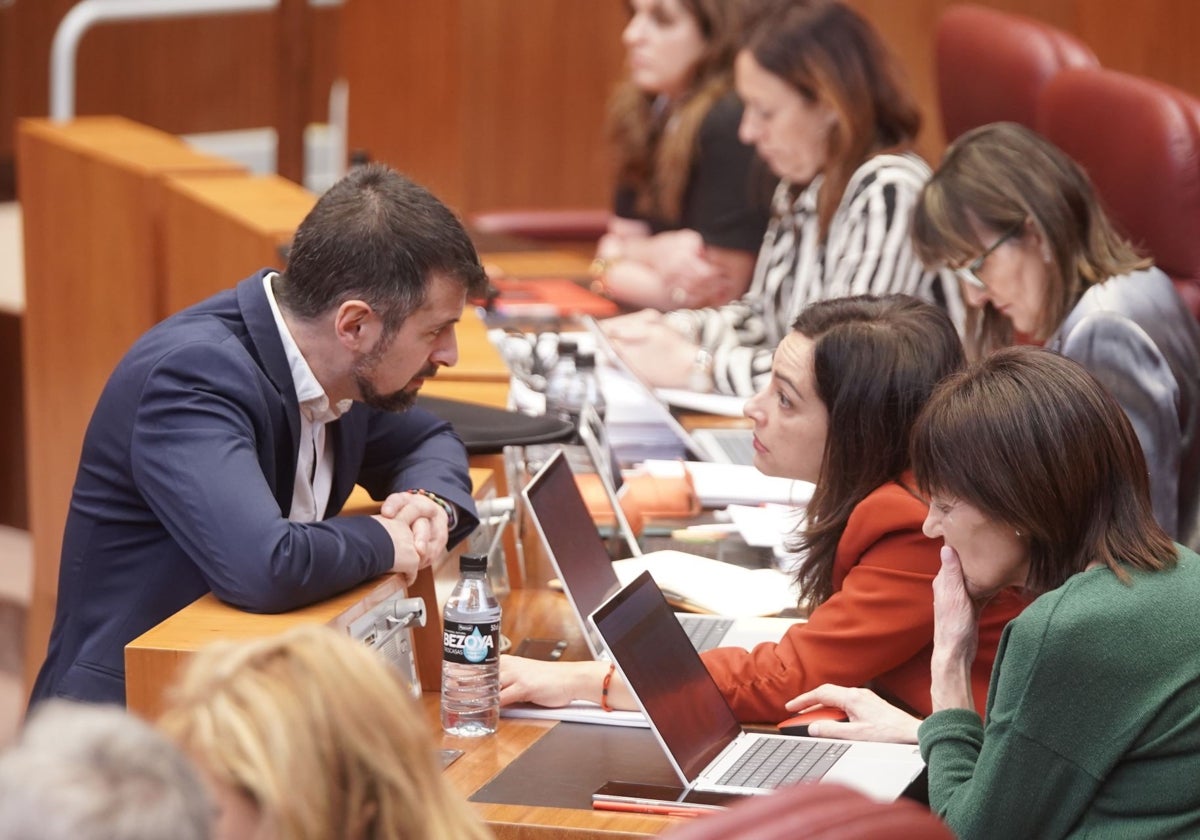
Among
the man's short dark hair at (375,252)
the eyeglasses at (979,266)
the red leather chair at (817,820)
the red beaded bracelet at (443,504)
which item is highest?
the man's short dark hair at (375,252)

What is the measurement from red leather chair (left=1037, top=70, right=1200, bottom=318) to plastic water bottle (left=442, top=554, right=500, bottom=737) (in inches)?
63.1

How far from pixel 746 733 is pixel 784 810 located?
42.7 inches

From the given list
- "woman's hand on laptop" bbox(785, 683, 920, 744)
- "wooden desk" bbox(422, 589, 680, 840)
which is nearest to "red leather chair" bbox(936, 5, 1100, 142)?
"wooden desk" bbox(422, 589, 680, 840)

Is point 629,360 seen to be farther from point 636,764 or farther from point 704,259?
point 636,764

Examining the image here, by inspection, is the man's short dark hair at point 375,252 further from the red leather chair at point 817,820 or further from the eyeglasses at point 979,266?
the red leather chair at point 817,820

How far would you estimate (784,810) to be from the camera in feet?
3.36

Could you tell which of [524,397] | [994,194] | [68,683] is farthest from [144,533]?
[994,194]

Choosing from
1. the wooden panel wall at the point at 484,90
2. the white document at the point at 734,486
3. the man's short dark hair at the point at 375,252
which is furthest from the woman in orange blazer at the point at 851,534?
the wooden panel wall at the point at 484,90

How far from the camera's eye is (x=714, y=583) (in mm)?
2549

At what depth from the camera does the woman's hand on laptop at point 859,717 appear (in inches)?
79.9

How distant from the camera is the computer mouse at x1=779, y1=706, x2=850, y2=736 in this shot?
2.10 metres

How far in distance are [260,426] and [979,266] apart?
1331mm

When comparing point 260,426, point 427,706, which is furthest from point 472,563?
point 260,426

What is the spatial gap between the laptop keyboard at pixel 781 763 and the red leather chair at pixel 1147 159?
4.73 ft
